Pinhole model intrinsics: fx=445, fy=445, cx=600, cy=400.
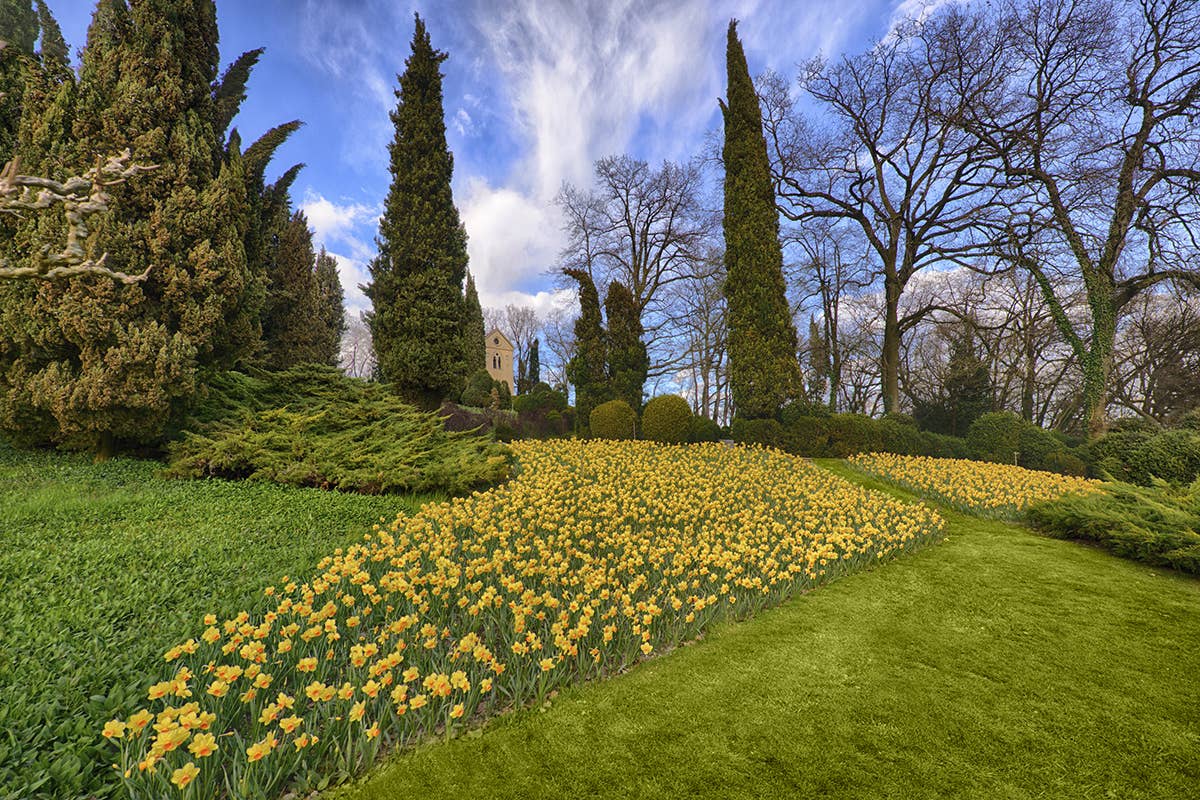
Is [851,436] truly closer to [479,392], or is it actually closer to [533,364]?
[479,392]

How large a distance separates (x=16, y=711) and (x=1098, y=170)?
1979 cm

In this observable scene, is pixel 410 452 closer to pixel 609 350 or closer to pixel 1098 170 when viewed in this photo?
pixel 609 350

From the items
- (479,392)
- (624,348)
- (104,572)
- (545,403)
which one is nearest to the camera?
(104,572)

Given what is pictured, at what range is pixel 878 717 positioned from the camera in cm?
228

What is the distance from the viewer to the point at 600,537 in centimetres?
450

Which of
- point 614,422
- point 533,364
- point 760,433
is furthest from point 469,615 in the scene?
point 533,364

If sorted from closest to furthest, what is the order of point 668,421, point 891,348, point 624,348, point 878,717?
1. point 878,717
2. point 668,421
3. point 624,348
4. point 891,348

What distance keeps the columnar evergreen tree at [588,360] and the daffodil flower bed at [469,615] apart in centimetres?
792

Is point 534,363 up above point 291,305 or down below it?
above

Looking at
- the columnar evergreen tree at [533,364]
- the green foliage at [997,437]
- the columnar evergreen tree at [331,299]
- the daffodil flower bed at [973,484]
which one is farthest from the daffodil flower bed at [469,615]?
the columnar evergreen tree at [533,364]

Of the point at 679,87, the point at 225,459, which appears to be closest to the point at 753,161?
the point at 679,87

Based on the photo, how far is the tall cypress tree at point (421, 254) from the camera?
10.5 m

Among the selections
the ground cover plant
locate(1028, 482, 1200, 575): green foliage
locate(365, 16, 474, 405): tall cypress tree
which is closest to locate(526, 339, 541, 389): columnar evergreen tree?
locate(365, 16, 474, 405): tall cypress tree

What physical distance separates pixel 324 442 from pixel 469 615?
449cm
